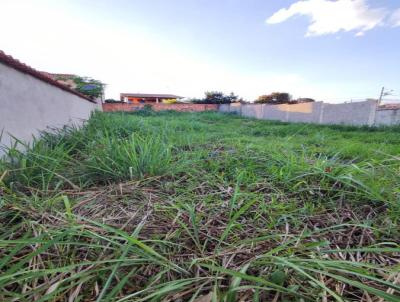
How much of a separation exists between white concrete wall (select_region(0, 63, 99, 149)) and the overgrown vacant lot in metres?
0.81

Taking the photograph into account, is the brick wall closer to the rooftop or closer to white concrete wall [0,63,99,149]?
white concrete wall [0,63,99,149]

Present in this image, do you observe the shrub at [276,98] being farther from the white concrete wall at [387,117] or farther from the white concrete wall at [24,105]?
the white concrete wall at [24,105]

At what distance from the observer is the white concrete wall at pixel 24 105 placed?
1922 mm

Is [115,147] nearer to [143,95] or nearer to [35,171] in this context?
[35,171]

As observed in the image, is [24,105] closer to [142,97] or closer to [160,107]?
[160,107]

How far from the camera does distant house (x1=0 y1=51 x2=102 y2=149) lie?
191 cm

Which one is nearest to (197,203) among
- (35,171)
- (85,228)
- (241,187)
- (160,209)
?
(160,209)

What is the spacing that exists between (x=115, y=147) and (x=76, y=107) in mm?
4534

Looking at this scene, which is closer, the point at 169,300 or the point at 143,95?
the point at 169,300

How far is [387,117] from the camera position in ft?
22.5

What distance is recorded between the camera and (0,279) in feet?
1.65

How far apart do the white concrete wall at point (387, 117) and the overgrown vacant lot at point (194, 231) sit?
734 centimetres

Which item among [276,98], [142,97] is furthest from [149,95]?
[276,98]

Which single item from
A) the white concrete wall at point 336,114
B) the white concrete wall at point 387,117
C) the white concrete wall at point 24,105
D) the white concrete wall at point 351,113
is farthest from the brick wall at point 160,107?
the white concrete wall at point 387,117
